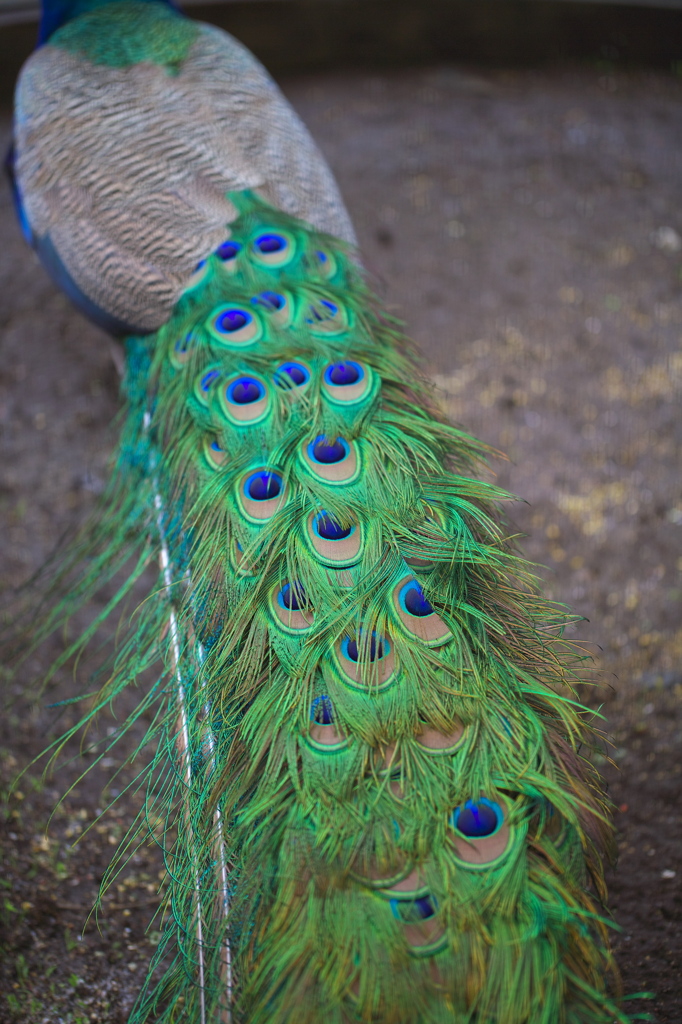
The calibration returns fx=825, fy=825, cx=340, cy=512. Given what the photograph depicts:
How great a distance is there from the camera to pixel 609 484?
3119 millimetres

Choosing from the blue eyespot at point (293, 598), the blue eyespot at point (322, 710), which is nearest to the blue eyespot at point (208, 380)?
the blue eyespot at point (293, 598)

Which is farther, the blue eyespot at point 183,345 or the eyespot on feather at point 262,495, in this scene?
the blue eyespot at point 183,345

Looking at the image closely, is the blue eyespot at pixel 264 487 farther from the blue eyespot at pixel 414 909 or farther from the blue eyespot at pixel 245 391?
the blue eyespot at pixel 414 909

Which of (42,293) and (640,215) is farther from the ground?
(640,215)

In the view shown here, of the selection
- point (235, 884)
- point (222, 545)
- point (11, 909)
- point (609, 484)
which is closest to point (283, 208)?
point (222, 545)

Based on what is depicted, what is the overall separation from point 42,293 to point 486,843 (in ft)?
10.7

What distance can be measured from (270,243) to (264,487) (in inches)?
33.3

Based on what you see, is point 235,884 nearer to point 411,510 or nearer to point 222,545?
point 222,545

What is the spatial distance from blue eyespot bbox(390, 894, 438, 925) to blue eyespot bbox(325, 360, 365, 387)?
41.9 inches

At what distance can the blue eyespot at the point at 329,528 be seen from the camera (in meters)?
1.56

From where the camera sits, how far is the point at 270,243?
2.20m

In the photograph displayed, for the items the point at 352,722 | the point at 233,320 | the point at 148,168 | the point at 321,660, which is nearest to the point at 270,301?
the point at 233,320

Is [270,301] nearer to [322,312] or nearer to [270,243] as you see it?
[322,312]

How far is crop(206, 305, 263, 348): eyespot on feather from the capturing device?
6.48 feet
